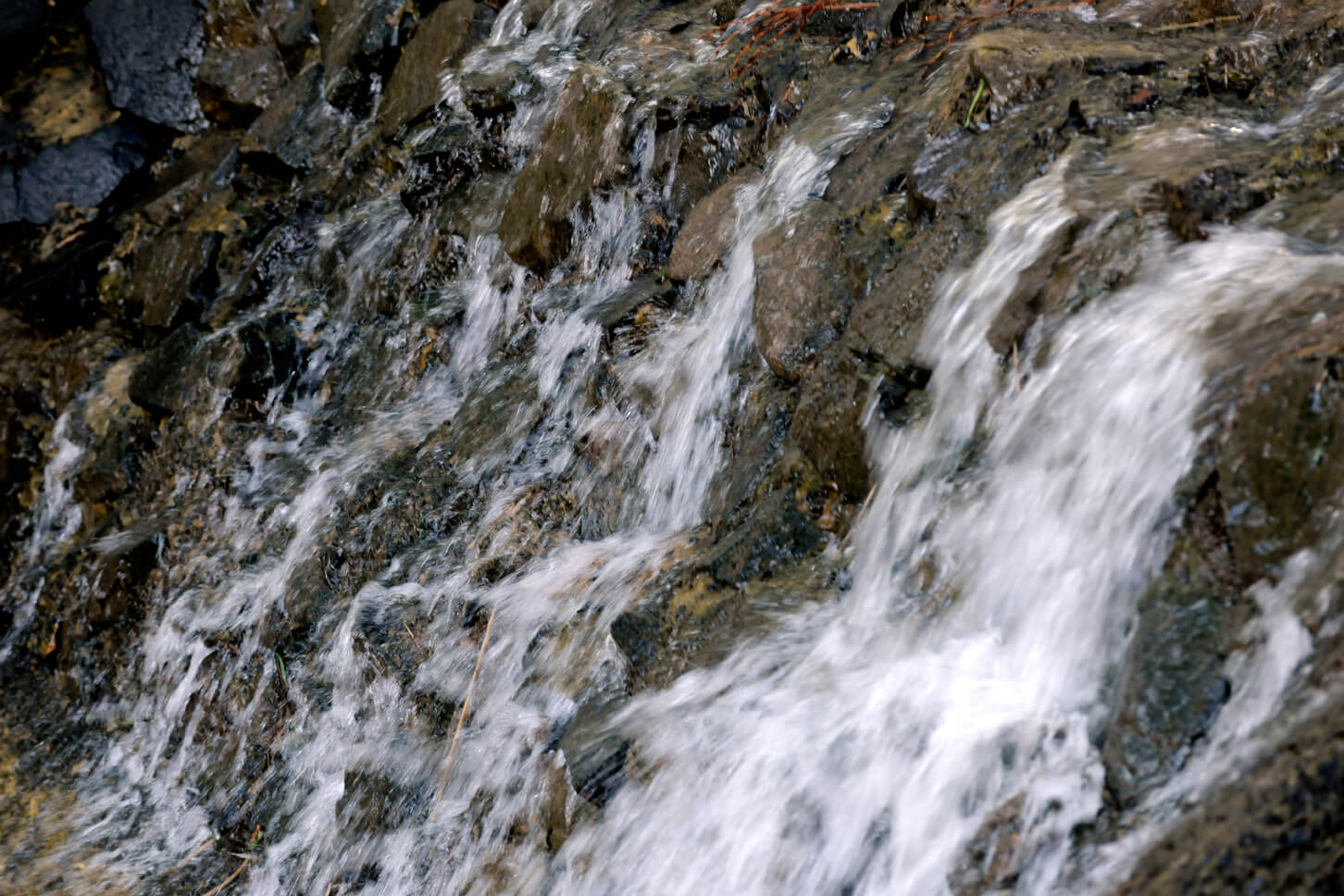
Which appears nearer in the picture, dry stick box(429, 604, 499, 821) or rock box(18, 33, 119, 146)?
dry stick box(429, 604, 499, 821)

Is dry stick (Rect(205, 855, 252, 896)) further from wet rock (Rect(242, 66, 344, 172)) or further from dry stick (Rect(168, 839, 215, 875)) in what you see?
wet rock (Rect(242, 66, 344, 172))

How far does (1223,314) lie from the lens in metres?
2.21

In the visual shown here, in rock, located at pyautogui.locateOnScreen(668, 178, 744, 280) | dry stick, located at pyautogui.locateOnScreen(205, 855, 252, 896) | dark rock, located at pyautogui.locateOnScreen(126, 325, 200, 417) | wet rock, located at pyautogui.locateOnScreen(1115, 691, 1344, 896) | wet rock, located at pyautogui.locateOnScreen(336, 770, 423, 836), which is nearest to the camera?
wet rock, located at pyautogui.locateOnScreen(1115, 691, 1344, 896)

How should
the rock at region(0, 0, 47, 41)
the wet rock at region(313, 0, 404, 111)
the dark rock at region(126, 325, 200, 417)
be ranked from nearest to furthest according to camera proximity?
the dark rock at region(126, 325, 200, 417)
the wet rock at region(313, 0, 404, 111)
the rock at region(0, 0, 47, 41)

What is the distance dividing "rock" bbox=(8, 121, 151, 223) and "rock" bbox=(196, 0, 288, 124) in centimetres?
64

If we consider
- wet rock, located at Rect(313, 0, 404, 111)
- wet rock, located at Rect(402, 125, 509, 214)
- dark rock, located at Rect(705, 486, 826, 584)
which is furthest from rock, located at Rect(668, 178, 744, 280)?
wet rock, located at Rect(313, 0, 404, 111)

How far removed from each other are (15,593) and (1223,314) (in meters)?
6.63

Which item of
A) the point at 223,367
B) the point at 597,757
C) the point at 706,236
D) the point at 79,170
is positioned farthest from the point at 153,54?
the point at 597,757

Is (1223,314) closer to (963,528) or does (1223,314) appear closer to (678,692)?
(963,528)

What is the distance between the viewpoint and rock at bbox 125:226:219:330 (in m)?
7.07

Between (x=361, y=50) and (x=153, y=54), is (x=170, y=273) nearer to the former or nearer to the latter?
(x=361, y=50)

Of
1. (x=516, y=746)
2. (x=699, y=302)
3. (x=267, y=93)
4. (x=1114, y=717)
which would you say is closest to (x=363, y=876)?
(x=516, y=746)

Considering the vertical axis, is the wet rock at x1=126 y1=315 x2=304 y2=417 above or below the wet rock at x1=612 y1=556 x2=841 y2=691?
above

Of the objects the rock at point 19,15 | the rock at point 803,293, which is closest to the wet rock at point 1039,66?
the rock at point 803,293
